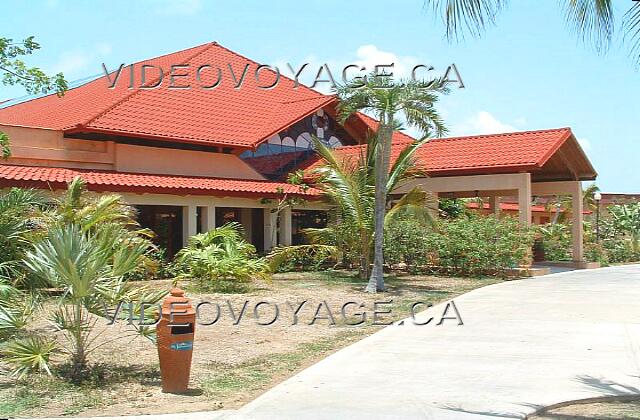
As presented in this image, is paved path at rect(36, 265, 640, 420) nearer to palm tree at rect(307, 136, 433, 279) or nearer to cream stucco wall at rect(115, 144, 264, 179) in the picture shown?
palm tree at rect(307, 136, 433, 279)

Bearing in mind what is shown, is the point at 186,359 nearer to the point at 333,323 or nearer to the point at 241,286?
the point at 333,323

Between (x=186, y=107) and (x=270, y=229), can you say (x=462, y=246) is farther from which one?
(x=186, y=107)

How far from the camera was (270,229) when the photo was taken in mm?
24125

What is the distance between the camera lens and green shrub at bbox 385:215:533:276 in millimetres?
20812

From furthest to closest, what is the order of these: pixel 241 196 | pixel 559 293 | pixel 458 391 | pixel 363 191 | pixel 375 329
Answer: pixel 241 196
pixel 363 191
pixel 559 293
pixel 375 329
pixel 458 391

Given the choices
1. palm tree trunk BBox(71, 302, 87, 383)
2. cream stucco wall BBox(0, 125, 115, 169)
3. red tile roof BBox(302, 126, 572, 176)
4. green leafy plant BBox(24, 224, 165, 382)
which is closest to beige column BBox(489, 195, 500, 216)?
red tile roof BBox(302, 126, 572, 176)

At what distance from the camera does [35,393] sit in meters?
7.46

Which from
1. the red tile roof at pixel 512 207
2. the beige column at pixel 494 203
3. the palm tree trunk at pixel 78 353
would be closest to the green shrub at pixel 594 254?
the beige column at pixel 494 203

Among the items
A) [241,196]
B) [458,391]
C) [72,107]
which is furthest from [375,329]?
[72,107]

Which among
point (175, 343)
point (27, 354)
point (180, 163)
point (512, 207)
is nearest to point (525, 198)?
point (180, 163)

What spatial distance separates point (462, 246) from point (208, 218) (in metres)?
7.52

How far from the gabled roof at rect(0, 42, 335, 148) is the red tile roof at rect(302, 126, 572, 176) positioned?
127 inches

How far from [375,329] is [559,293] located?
6588mm

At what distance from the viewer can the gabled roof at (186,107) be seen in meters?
21.2
